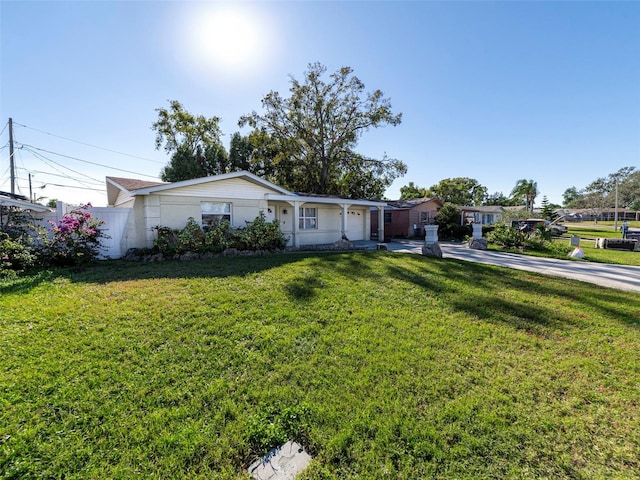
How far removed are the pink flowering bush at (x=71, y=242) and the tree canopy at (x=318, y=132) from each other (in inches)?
673

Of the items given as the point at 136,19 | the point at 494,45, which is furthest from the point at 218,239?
the point at 494,45

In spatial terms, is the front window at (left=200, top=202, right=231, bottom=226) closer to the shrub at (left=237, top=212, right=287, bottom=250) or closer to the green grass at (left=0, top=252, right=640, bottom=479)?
the shrub at (left=237, top=212, right=287, bottom=250)

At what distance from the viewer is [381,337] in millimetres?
3807

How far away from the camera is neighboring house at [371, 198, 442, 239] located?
21844 millimetres

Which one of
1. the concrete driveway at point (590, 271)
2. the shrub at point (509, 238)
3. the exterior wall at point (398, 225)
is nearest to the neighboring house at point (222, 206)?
the exterior wall at point (398, 225)

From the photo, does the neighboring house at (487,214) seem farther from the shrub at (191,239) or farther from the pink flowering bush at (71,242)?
the pink flowering bush at (71,242)

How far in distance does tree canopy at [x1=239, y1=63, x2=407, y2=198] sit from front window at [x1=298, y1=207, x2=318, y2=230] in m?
9.32

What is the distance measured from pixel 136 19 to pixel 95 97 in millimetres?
6591

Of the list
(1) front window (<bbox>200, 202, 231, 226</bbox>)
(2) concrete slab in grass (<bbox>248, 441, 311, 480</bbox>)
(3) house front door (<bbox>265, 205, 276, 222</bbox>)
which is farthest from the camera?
(3) house front door (<bbox>265, 205, 276, 222</bbox>)

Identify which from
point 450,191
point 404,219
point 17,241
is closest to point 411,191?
point 450,191

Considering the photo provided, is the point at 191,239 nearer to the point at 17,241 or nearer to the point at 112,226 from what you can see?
the point at 112,226

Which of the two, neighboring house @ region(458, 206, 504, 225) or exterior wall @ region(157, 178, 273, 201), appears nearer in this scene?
exterior wall @ region(157, 178, 273, 201)

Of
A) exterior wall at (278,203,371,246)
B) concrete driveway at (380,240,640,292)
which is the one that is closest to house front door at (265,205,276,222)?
exterior wall at (278,203,371,246)

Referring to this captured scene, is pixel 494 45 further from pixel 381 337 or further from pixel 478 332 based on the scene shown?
pixel 381 337
